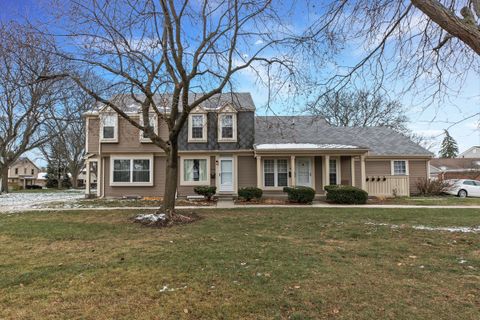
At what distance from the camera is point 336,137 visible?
62.7ft

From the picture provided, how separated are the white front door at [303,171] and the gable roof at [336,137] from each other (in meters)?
1.13

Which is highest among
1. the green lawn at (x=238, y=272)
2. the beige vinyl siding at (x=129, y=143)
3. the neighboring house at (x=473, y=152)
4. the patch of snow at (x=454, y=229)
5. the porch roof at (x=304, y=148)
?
the neighboring house at (x=473, y=152)

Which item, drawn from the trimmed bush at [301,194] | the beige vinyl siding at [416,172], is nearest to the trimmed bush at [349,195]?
the trimmed bush at [301,194]

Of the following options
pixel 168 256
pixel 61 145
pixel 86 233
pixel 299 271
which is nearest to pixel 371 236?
pixel 299 271

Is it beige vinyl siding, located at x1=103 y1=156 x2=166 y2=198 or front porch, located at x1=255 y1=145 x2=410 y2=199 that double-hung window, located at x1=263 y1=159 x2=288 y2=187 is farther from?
beige vinyl siding, located at x1=103 y1=156 x2=166 y2=198

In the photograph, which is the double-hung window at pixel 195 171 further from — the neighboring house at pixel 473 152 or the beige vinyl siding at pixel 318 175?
the neighboring house at pixel 473 152

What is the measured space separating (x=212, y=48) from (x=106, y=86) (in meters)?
3.40

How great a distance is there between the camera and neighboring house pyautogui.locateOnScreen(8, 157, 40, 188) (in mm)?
65812

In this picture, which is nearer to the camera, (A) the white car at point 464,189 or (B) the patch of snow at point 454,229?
(B) the patch of snow at point 454,229

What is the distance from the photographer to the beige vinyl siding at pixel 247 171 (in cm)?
1761

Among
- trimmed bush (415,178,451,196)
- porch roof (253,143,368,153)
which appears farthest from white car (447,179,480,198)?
porch roof (253,143,368,153)

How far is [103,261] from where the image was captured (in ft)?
17.4

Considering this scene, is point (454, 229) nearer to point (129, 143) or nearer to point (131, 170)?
point (131, 170)

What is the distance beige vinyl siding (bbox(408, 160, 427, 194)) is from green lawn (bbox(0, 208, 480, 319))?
473 inches
